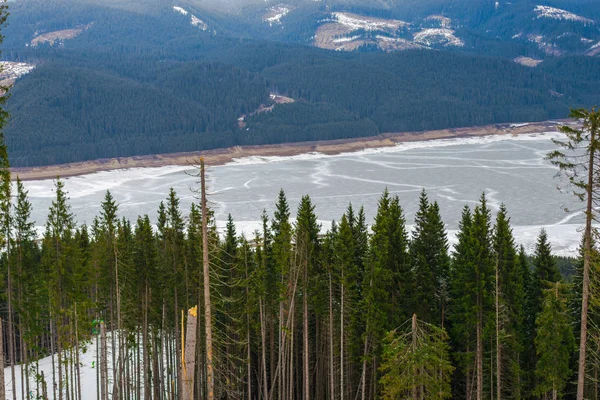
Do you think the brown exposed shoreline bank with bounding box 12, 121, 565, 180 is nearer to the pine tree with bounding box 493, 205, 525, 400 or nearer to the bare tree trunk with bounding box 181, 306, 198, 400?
the pine tree with bounding box 493, 205, 525, 400

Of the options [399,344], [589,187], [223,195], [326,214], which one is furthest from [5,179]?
[223,195]

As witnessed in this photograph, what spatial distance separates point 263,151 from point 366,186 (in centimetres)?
6416

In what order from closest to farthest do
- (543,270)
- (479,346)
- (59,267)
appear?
(479,346)
(543,270)
(59,267)

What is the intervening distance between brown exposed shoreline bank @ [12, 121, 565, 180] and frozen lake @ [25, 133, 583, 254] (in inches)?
275

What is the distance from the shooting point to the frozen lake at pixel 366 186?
76.1 meters

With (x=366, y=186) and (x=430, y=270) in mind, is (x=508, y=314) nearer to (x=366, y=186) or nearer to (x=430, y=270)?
(x=430, y=270)

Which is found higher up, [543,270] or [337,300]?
[543,270]

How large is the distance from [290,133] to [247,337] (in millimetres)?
152982

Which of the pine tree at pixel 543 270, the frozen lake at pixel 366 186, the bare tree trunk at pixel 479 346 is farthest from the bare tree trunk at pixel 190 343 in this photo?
the frozen lake at pixel 366 186

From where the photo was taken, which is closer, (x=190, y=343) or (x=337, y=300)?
(x=190, y=343)

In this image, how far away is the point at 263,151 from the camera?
531 feet

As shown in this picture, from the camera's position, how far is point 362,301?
26250mm

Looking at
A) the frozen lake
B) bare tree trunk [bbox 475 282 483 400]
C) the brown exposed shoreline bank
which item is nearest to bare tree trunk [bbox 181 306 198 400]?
bare tree trunk [bbox 475 282 483 400]

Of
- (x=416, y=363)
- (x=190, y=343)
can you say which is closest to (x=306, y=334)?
(x=416, y=363)
